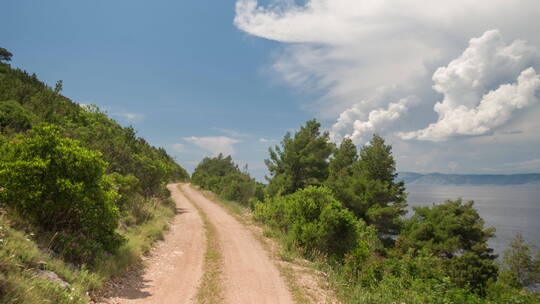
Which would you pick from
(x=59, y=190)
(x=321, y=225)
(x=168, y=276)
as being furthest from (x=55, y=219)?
(x=321, y=225)

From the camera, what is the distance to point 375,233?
30.6 metres

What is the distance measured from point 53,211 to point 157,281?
3490 mm

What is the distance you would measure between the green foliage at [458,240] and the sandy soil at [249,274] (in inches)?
609

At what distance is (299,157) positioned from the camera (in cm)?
3238

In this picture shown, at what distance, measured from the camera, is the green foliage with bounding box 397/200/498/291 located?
944 inches

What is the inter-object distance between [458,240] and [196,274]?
2639 cm

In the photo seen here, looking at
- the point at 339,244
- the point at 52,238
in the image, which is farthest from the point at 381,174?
the point at 52,238

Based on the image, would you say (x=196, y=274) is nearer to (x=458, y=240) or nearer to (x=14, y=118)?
(x=14, y=118)

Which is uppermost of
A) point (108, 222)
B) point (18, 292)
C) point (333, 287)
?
point (108, 222)

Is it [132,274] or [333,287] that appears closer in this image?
[132,274]

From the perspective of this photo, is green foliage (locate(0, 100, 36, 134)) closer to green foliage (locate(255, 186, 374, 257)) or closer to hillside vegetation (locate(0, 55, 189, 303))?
hillside vegetation (locate(0, 55, 189, 303))

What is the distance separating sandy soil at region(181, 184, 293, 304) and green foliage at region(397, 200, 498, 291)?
15.5 m

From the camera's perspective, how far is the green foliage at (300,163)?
31.9m

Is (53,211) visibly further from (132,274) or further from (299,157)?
(299,157)
